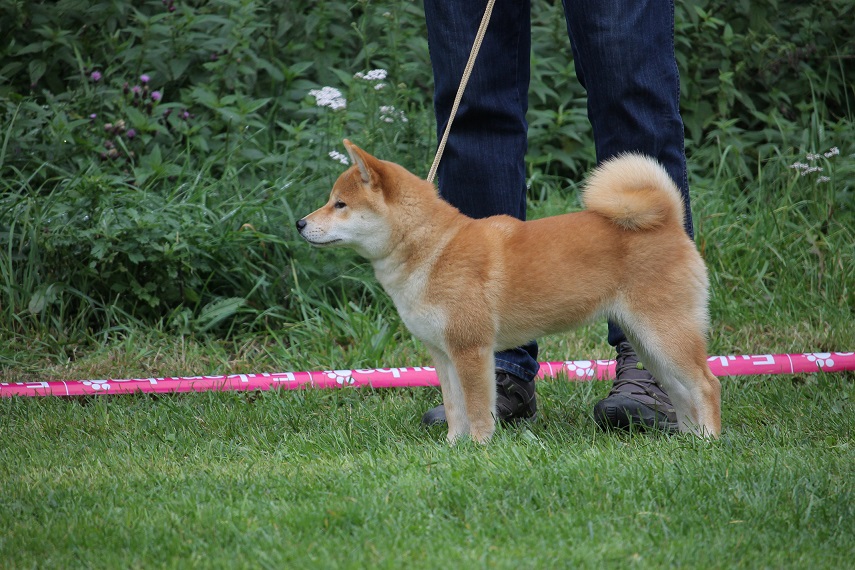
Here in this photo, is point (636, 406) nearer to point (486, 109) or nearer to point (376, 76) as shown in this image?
point (486, 109)

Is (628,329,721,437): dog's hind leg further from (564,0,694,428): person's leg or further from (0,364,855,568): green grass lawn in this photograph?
(564,0,694,428): person's leg

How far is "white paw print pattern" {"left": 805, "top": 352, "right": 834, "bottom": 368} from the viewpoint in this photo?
4.05 m

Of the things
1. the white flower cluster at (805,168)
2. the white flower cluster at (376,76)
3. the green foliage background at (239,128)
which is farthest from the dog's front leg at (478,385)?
the white flower cluster at (805,168)

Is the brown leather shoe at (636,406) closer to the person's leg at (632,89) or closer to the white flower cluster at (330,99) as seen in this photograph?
the person's leg at (632,89)

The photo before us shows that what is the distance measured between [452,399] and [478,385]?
22 cm

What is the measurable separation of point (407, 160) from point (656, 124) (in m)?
2.09

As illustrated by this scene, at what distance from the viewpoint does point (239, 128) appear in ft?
17.5

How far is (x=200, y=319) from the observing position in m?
4.65

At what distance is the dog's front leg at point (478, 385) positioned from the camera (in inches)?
121

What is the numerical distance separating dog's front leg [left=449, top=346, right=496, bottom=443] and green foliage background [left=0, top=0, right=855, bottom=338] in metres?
1.86

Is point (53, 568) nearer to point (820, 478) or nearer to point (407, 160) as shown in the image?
point (820, 478)

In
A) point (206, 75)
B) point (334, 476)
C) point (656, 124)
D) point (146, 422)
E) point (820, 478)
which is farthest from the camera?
point (206, 75)

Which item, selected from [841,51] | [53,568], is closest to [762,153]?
[841,51]

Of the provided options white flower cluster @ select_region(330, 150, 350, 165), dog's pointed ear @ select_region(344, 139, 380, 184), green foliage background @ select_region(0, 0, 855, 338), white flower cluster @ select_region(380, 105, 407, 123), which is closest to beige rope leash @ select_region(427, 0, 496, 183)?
dog's pointed ear @ select_region(344, 139, 380, 184)
